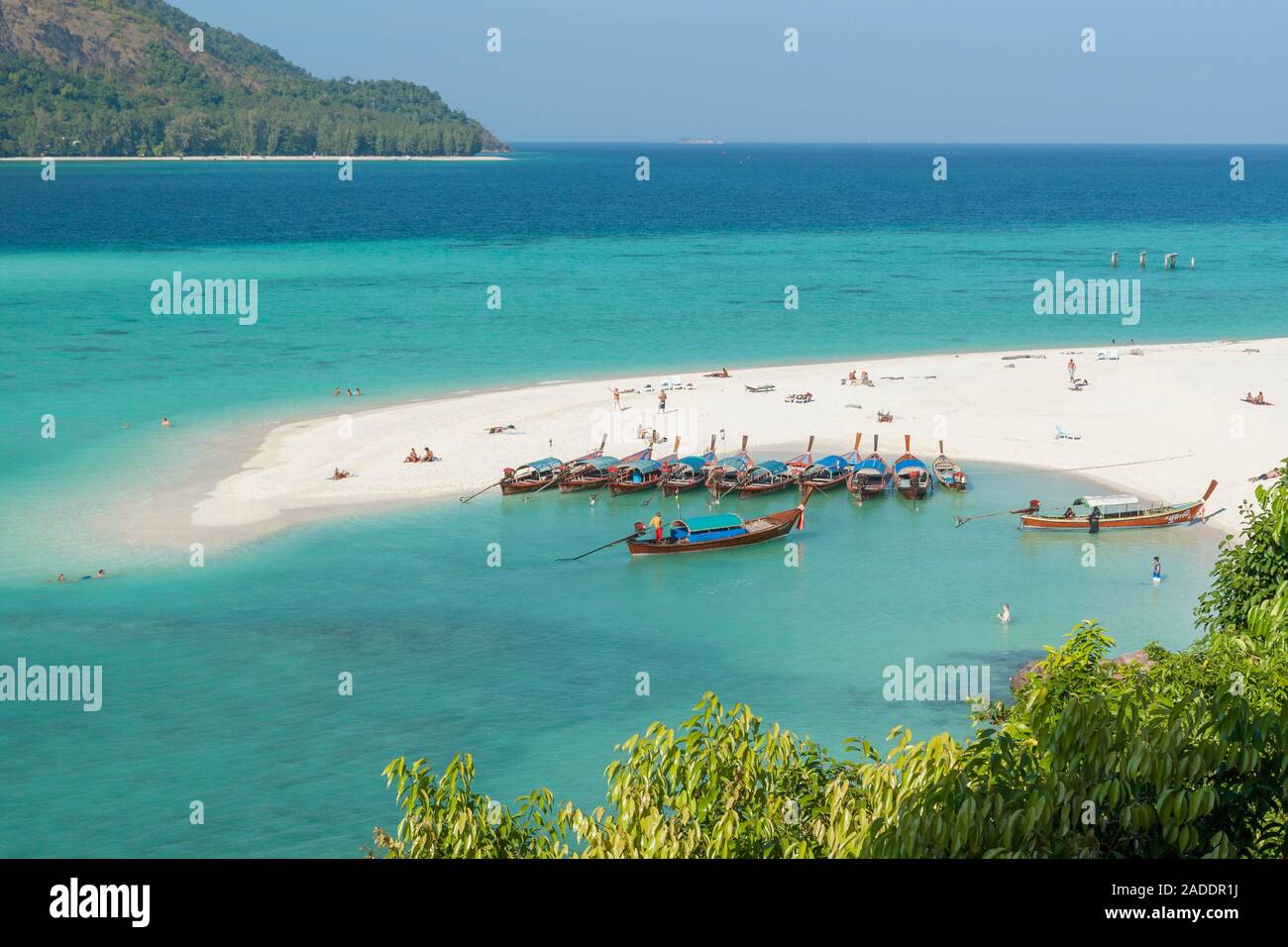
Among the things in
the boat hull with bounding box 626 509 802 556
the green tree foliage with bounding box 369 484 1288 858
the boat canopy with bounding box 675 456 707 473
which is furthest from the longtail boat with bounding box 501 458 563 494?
the green tree foliage with bounding box 369 484 1288 858

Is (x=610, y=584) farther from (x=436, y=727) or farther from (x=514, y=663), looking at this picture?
(x=436, y=727)

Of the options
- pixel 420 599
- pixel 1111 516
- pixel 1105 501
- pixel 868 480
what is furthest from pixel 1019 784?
pixel 868 480

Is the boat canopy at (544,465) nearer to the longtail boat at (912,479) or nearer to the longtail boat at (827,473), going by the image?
the longtail boat at (827,473)

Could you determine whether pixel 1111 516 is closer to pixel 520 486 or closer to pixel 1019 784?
pixel 520 486

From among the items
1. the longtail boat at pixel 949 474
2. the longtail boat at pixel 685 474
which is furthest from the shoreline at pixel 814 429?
the longtail boat at pixel 685 474

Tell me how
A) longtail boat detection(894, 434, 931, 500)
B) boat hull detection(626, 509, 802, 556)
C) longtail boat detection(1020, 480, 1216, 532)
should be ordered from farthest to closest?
longtail boat detection(894, 434, 931, 500) < longtail boat detection(1020, 480, 1216, 532) < boat hull detection(626, 509, 802, 556)

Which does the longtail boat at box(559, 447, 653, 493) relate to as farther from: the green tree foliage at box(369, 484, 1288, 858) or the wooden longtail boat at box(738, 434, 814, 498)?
the green tree foliage at box(369, 484, 1288, 858)

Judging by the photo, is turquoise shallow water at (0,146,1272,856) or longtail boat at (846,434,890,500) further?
longtail boat at (846,434,890,500)
